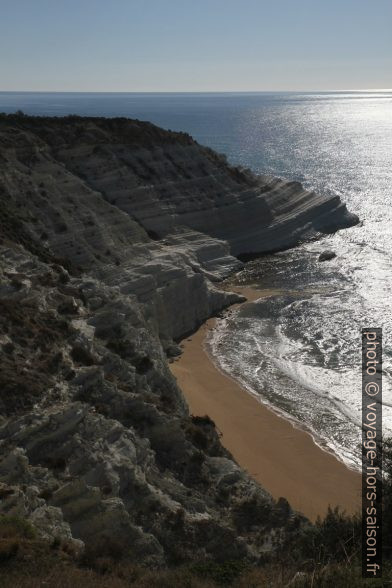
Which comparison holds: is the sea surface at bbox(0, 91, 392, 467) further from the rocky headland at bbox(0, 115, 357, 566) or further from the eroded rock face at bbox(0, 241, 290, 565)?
the eroded rock face at bbox(0, 241, 290, 565)

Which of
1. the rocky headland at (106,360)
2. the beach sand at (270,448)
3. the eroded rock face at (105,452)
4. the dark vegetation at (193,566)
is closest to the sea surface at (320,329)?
the beach sand at (270,448)

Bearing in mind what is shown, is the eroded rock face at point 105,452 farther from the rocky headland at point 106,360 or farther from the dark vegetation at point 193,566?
the dark vegetation at point 193,566

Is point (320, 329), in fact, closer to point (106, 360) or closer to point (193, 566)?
point (106, 360)

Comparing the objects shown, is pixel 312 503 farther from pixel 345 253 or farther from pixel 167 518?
pixel 345 253

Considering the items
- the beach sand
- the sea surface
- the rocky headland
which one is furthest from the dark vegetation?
the sea surface

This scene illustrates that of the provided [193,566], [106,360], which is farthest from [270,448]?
[193,566]

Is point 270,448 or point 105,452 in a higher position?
point 105,452

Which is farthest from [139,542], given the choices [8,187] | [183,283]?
[8,187]
